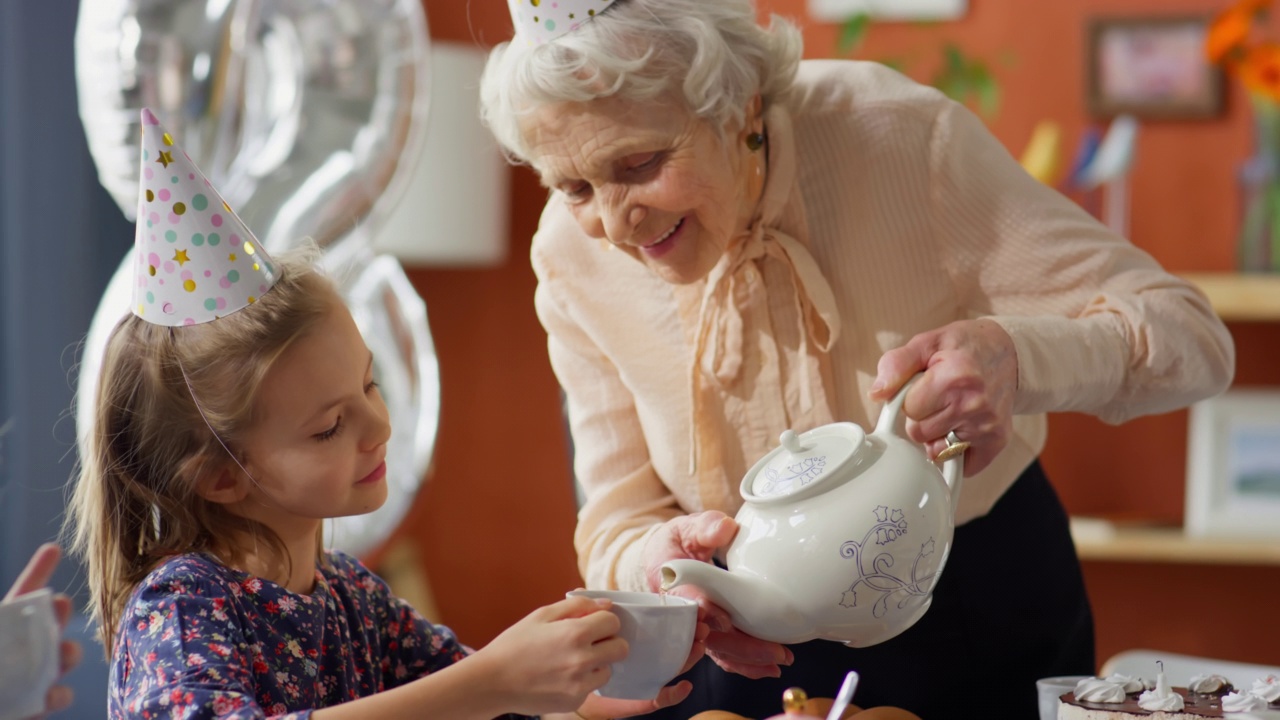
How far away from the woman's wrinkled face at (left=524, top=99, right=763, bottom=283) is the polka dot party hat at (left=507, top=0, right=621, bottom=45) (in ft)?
0.22

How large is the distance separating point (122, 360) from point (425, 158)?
2.15 meters

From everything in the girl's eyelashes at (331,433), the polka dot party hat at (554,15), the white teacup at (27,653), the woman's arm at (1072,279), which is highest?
the polka dot party hat at (554,15)

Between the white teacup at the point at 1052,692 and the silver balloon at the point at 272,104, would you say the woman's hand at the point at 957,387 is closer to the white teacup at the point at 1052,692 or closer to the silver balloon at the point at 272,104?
the white teacup at the point at 1052,692

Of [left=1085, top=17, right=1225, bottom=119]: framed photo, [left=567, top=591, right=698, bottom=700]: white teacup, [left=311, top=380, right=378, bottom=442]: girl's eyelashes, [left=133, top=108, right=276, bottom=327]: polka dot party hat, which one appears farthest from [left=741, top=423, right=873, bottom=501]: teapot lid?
[left=1085, top=17, right=1225, bottom=119]: framed photo

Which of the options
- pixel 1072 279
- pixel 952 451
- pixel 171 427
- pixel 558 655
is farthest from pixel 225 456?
pixel 1072 279

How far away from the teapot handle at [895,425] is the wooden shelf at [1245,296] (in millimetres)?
1877

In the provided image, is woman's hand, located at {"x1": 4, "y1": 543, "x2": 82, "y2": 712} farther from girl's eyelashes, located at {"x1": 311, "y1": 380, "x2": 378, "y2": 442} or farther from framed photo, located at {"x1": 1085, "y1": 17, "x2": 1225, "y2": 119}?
framed photo, located at {"x1": 1085, "y1": 17, "x2": 1225, "y2": 119}

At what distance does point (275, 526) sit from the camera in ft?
3.94

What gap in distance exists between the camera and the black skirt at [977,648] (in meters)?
1.36

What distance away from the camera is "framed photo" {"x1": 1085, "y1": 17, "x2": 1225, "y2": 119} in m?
3.06

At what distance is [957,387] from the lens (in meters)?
1.10

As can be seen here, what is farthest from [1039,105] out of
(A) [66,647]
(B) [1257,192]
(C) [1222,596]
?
(A) [66,647]

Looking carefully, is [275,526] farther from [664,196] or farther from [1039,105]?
[1039,105]

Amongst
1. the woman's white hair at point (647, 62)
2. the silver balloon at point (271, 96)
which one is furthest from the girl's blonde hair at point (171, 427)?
the silver balloon at point (271, 96)
